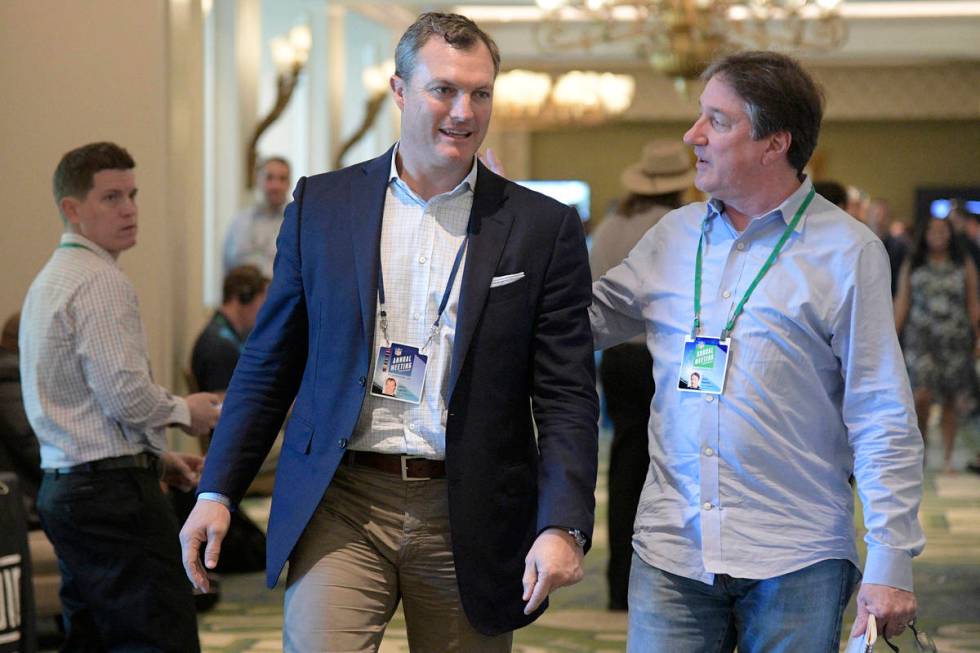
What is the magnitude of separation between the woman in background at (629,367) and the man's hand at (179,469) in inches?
59.9

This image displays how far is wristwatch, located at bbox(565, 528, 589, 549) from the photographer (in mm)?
2205

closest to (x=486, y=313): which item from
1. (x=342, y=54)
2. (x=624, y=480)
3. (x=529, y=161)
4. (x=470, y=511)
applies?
(x=470, y=511)

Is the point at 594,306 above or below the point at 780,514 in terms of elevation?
above

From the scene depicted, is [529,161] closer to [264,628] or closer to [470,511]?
[264,628]

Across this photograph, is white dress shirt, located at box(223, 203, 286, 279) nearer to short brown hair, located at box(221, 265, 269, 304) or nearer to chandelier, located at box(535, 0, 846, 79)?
short brown hair, located at box(221, 265, 269, 304)

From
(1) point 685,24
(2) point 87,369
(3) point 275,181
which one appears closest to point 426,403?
(2) point 87,369

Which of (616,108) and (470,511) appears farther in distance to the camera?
(616,108)

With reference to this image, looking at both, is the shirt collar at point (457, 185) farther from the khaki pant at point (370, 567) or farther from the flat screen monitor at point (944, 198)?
the flat screen monitor at point (944, 198)

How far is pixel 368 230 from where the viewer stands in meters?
2.32

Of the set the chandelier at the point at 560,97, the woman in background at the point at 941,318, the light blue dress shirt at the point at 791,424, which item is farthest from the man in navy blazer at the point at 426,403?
the chandelier at the point at 560,97

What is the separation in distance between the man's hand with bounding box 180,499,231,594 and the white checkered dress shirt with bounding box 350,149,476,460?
0.81 feet

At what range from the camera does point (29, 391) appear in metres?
3.52

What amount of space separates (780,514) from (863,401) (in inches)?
8.9

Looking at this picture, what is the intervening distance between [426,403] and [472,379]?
85mm
